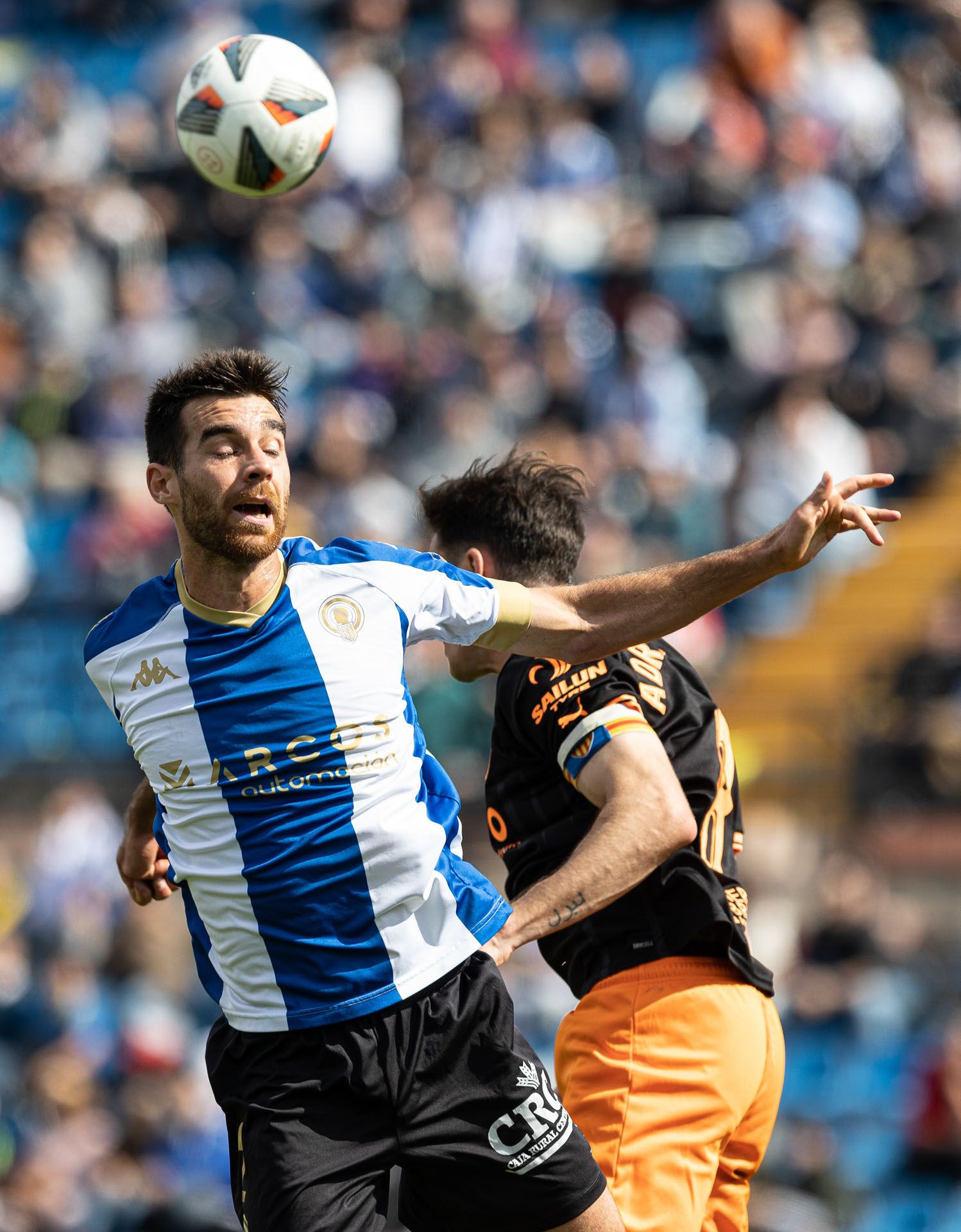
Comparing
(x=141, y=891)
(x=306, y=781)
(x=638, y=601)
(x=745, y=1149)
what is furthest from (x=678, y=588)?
(x=141, y=891)

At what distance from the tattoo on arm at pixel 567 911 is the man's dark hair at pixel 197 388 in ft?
4.41

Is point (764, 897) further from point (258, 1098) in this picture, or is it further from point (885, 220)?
Answer: point (258, 1098)

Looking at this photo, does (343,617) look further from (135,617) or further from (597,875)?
(597,875)

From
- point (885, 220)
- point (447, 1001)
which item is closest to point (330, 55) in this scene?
point (885, 220)

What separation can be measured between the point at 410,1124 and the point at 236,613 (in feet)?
3.99

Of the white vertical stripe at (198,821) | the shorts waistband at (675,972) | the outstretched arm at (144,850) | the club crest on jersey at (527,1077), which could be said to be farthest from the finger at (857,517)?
the outstretched arm at (144,850)

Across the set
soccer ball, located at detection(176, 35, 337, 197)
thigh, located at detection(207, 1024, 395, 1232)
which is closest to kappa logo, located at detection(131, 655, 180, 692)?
thigh, located at detection(207, 1024, 395, 1232)

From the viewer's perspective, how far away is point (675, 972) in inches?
172

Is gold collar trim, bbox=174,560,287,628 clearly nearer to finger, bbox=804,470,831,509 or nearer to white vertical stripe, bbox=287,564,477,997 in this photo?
white vertical stripe, bbox=287,564,477,997

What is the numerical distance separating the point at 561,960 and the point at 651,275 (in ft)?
31.5

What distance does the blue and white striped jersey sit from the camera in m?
3.83

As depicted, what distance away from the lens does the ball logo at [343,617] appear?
3.94 metres

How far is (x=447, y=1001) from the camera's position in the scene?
391cm

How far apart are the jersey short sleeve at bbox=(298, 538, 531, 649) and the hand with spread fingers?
25.0 inches
